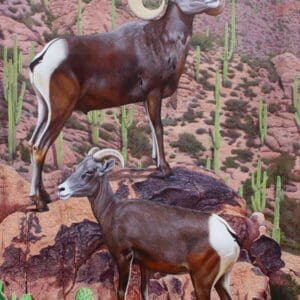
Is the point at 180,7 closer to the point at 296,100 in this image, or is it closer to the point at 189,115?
the point at 189,115

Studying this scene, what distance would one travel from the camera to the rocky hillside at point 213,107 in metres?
7.32

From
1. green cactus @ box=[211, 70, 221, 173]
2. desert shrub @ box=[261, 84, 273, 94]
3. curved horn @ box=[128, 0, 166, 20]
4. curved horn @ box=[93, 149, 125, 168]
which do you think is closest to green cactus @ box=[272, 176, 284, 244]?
green cactus @ box=[211, 70, 221, 173]

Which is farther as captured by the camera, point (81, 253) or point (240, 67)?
point (240, 67)

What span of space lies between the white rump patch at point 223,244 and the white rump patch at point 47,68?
1.90 meters

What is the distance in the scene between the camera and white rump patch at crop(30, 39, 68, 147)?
6.75 meters

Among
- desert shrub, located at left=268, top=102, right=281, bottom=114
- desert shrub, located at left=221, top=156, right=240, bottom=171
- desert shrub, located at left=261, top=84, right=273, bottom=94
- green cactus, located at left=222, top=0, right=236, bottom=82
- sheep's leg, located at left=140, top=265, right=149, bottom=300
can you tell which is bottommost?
sheep's leg, located at left=140, top=265, right=149, bottom=300

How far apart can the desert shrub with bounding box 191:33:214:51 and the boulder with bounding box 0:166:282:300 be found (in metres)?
1.78

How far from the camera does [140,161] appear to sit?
732 centimetres

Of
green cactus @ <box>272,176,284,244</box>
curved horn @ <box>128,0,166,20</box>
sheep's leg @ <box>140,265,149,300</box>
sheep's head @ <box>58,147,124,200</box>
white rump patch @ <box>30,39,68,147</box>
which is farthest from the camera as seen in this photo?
green cactus @ <box>272,176,284,244</box>

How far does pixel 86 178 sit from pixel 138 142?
4.47ft

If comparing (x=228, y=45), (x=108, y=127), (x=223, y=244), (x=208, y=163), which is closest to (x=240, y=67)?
(x=228, y=45)

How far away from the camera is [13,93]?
292 inches

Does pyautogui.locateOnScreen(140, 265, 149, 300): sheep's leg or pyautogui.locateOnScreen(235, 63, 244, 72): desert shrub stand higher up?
pyautogui.locateOnScreen(235, 63, 244, 72): desert shrub

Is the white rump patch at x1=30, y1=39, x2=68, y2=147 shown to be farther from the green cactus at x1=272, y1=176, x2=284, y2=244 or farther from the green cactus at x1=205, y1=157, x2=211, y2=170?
the green cactus at x1=272, y1=176, x2=284, y2=244
